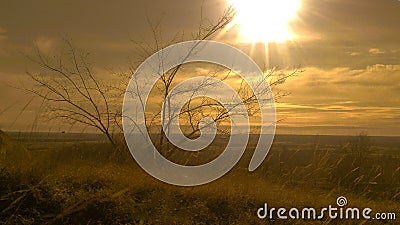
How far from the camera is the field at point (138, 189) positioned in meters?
5.73

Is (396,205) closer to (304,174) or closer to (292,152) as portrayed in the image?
(304,174)

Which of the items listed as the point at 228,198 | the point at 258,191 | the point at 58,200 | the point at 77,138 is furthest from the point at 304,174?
the point at 58,200

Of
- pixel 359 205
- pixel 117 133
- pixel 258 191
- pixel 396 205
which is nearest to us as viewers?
pixel 258 191

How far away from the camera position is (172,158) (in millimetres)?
8984

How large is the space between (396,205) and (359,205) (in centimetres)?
108

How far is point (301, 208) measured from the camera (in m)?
7.02

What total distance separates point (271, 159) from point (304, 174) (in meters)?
1.16

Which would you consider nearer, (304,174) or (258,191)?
(258,191)

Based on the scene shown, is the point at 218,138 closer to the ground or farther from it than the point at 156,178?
farther from it

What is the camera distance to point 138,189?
6672 millimetres

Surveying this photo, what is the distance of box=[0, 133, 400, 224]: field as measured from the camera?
226 inches

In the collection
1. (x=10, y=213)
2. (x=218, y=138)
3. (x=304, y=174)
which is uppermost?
(x=218, y=138)

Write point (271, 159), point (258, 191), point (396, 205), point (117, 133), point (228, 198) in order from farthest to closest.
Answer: point (271, 159) < point (117, 133) < point (396, 205) < point (258, 191) < point (228, 198)

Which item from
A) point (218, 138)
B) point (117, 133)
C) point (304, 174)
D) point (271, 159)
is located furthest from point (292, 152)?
point (117, 133)
